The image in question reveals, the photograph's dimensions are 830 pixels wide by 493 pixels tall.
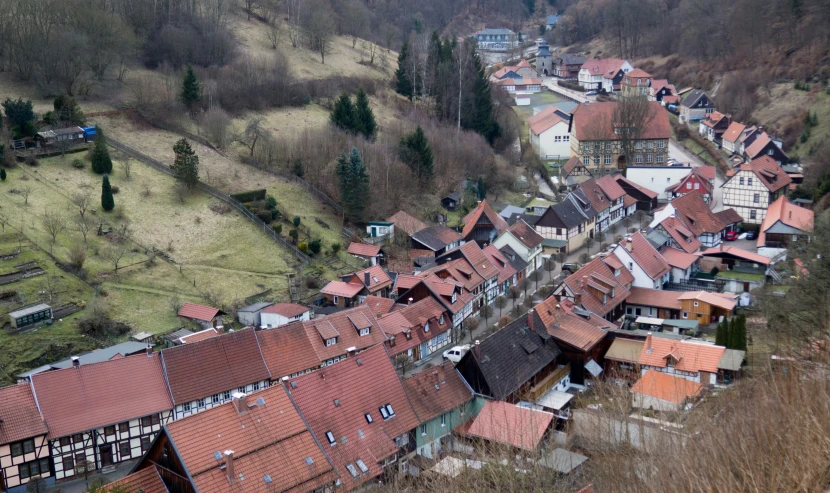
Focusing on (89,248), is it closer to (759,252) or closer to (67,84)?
(67,84)

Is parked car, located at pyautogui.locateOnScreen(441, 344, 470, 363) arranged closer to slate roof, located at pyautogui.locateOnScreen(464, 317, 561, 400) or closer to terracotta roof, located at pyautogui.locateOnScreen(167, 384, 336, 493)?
slate roof, located at pyautogui.locateOnScreen(464, 317, 561, 400)

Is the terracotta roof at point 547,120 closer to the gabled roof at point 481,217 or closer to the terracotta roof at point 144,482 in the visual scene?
the gabled roof at point 481,217

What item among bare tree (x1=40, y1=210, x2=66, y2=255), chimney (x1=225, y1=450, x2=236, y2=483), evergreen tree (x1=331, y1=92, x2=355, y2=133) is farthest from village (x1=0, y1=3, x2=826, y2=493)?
evergreen tree (x1=331, y1=92, x2=355, y2=133)

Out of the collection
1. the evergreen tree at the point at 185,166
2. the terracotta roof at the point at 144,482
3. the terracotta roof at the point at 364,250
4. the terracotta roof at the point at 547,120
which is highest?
the terracotta roof at the point at 547,120

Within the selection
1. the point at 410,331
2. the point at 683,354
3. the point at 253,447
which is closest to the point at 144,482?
the point at 253,447

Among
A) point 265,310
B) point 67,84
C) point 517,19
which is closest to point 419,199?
point 265,310

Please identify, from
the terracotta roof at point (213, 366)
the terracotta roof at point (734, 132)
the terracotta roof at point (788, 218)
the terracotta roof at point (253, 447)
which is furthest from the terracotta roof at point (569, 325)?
the terracotta roof at point (734, 132)

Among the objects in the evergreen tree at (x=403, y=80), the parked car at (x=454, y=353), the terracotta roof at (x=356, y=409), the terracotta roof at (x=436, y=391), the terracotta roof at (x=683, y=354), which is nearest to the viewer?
the terracotta roof at (x=356, y=409)

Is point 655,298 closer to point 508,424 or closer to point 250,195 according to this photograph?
point 508,424
